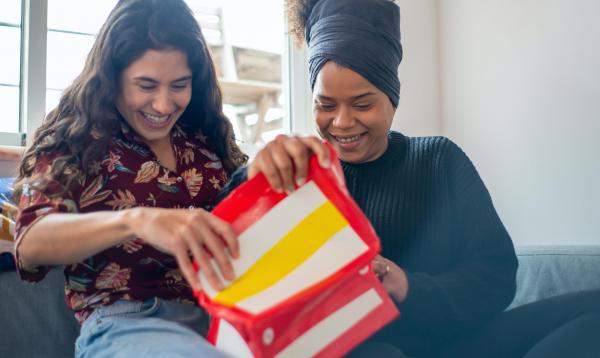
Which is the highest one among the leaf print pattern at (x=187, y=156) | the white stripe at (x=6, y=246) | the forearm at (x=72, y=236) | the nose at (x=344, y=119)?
the nose at (x=344, y=119)

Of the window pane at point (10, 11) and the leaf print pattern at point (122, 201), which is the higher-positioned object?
the window pane at point (10, 11)

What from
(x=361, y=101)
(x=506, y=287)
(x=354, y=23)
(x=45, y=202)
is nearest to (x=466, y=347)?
(x=506, y=287)

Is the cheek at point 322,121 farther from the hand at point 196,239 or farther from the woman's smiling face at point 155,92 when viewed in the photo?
the hand at point 196,239

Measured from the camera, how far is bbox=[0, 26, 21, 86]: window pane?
174 centimetres

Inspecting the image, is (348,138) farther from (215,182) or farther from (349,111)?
(215,182)

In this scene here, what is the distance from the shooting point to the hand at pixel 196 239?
0.63 m

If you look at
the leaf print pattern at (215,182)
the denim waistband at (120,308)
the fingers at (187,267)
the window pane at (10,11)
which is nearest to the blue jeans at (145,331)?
the denim waistband at (120,308)

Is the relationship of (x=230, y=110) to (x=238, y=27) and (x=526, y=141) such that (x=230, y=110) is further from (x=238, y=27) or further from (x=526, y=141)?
(x=526, y=141)

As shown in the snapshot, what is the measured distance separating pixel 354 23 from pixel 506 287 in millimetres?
504

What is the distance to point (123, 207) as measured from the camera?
959 mm

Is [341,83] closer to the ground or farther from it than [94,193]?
farther from it

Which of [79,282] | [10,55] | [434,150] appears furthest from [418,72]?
[79,282]

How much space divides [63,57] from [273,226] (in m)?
1.38

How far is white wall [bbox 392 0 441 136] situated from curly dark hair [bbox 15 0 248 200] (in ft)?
3.69
